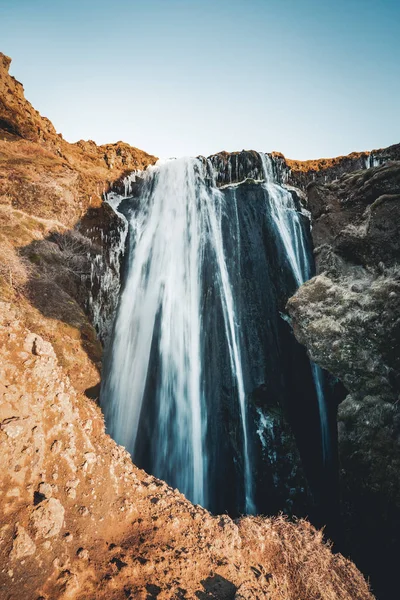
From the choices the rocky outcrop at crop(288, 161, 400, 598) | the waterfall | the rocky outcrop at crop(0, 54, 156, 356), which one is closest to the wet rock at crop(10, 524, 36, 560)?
the rocky outcrop at crop(0, 54, 156, 356)

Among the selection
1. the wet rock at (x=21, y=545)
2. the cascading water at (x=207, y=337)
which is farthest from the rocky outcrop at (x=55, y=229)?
the wet rock at (x=21, y=545)

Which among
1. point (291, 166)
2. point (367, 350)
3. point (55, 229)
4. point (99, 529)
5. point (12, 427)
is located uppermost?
point (291, 166)

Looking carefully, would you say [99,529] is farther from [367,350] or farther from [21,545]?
[367,350]

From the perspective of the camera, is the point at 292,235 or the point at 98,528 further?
the point at 292,235

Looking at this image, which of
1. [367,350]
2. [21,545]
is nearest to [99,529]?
[21,545]

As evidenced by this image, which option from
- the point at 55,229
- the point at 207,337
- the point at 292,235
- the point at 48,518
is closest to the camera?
the point at 48,518

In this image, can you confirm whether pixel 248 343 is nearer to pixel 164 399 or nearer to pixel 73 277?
pixel 164 399

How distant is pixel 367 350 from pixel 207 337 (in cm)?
735

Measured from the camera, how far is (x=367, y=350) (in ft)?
30.3

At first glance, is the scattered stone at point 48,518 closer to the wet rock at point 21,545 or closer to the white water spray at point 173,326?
the wet rock at point 21,545

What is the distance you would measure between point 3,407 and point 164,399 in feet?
28.6

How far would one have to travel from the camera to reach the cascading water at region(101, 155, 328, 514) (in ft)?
37.3

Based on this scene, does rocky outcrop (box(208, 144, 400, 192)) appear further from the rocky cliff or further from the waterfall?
the rocky cliff

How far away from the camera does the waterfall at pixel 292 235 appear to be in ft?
46.5
